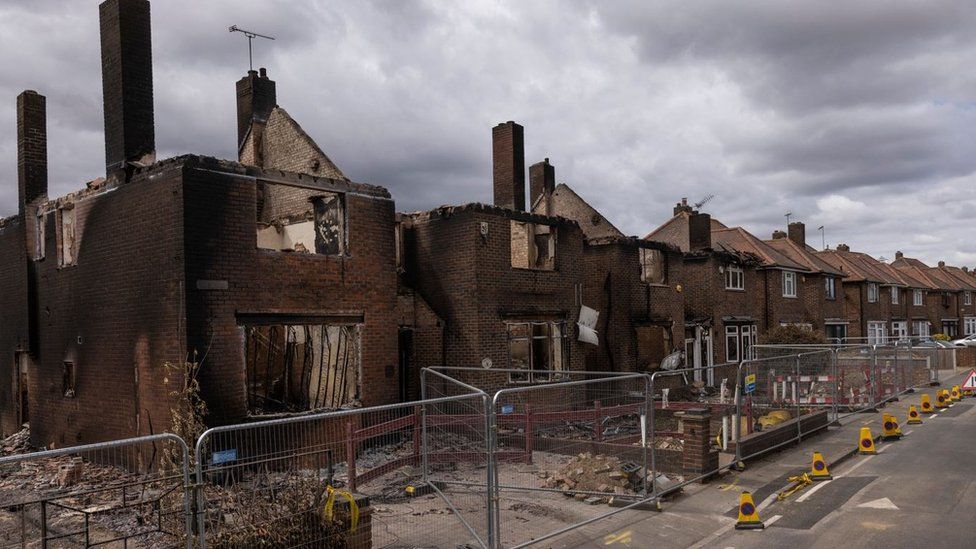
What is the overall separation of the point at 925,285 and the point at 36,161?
6136cm

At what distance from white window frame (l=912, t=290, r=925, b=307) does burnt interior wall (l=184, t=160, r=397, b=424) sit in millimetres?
52911

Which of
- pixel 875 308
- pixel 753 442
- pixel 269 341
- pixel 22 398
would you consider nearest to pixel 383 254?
pixel 269 341

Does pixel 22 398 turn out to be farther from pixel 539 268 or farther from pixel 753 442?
pixel 753 442

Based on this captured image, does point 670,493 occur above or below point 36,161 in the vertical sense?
below

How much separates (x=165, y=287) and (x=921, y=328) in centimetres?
5881

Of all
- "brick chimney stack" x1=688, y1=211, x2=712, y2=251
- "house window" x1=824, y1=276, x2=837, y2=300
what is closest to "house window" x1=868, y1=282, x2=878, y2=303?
"house window" x1=824, y1=276, x2=837, y2=300

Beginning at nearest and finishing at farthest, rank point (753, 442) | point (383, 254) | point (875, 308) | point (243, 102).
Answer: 1. point (753, 442)
2. point (383, 254)
3. point (243, 102)
4. point (875, 308)

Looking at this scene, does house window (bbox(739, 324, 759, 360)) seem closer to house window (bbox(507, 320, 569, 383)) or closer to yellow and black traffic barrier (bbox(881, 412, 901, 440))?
house window (bbox(507, 320, 569, 383))

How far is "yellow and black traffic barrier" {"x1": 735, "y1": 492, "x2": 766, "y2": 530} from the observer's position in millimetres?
8688

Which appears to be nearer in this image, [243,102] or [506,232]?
[506,232]

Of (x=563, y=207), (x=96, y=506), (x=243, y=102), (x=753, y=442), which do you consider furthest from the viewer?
(x=563, y=207)

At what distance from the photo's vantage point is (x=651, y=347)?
24.5m

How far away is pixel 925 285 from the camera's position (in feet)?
184

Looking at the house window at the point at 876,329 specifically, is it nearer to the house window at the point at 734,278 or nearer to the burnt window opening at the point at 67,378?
the house window at the point at 734,278
